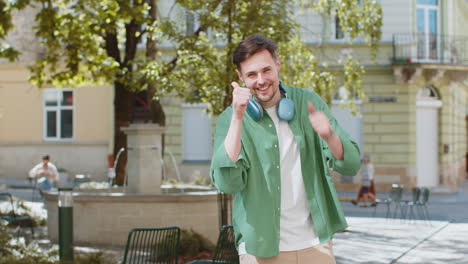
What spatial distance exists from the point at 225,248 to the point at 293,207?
3.58 m

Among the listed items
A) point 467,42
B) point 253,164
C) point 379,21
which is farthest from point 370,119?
point 253,164

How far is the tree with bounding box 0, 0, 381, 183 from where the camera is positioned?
11711 millimetres

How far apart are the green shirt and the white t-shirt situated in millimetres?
29

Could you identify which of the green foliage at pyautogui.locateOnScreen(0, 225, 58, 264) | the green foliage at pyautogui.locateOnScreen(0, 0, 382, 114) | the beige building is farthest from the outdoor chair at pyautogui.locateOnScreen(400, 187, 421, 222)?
the green foliage at pyautogui.locateOnScreen(0, 225, 58, 264)

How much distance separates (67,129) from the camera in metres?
32.2

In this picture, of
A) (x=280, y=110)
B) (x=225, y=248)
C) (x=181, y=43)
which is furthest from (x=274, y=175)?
(x=181, y=43)

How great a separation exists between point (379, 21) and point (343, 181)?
11.2 m

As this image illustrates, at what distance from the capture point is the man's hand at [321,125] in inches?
125

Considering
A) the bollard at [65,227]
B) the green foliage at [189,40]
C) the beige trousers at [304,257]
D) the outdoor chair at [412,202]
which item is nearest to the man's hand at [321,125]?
the beige trousers at [304,257]

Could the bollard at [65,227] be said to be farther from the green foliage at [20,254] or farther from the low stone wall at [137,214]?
the low stone wall at [137,214]

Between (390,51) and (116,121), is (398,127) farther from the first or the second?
(116,121)

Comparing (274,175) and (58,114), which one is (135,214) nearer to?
(274,175)

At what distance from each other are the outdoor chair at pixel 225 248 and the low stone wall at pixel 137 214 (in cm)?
467

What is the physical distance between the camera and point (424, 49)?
27.7 metres
